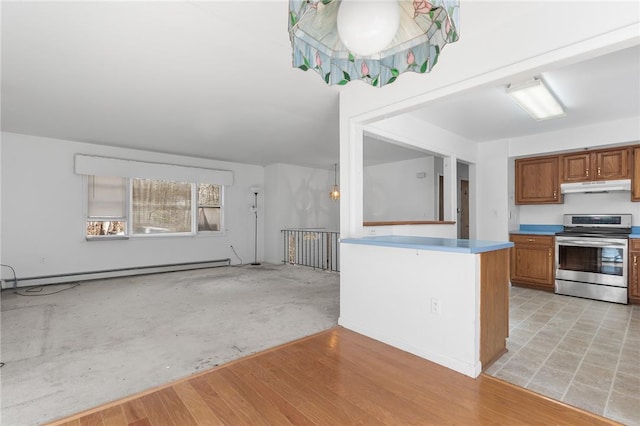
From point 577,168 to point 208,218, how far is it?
6864 millimetres

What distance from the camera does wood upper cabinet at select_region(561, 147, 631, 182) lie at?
4.16m

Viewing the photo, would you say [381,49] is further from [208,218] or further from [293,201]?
[293,201]

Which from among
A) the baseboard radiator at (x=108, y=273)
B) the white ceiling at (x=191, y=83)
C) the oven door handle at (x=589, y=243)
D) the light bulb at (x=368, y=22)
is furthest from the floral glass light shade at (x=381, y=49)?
the baseboard radiator at (x=108, y=273)

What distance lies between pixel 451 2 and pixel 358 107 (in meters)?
2.13

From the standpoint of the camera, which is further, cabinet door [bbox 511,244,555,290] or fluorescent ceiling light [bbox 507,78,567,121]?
cabinet door [bbox 511,244,555,290]

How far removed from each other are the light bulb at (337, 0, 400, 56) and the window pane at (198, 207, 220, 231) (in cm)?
647

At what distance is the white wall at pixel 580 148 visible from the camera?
13.3 ft

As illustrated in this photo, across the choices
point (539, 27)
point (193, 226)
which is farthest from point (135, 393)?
point (193, 226)

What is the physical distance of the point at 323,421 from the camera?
5.57 ft

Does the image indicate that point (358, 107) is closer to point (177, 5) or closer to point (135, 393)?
point (177, 5)

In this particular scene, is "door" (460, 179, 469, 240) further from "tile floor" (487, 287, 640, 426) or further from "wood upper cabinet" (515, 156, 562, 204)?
"tile floor" (487, 287, 640, 426)

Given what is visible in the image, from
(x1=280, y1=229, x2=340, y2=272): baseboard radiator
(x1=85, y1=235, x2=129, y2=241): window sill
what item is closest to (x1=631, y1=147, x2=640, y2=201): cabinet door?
→ (x1=280, y1=229, x2=340, y2=272): baseboard radiator

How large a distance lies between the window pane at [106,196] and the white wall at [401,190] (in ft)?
17.8

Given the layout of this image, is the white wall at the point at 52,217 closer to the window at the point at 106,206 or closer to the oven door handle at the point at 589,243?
the window at the point at 106,206
